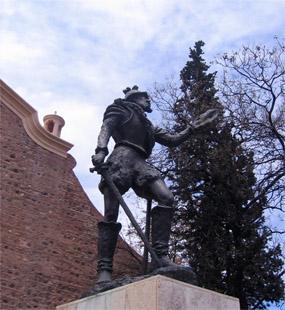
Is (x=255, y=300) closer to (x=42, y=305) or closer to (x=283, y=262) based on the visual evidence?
(x=283, y=262)

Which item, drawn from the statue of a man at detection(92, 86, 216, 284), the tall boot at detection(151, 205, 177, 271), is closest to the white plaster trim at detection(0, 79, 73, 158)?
the statue of a man at detection(92, 86, 216, 284)

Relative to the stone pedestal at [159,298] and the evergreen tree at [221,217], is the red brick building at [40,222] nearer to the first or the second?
the evergreen tree at [221,217]

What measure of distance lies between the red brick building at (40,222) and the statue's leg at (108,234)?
656 cm

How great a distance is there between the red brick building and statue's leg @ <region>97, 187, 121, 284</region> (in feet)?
21.5

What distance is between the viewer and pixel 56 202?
11250 millimetres

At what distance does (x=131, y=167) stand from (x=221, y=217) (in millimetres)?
7053

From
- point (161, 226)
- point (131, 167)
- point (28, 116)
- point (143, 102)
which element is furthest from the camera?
point (28, 116)

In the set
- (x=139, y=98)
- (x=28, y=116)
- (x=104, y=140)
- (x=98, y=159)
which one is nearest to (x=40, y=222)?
(x=28, y=116)

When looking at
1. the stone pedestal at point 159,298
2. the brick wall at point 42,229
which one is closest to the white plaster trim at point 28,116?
the brick wall at point 42,229

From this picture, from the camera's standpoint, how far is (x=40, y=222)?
10.6 metres

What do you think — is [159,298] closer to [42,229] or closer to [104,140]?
[104,140]

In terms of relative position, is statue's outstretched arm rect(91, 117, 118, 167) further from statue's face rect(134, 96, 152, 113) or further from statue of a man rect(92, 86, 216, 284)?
statue's face rect(134, 96, 152, 113)

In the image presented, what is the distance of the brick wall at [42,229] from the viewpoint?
976 cm

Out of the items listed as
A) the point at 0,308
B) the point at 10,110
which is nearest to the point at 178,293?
the point at 0,308
